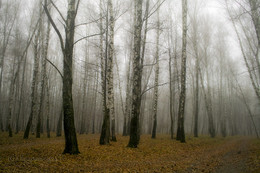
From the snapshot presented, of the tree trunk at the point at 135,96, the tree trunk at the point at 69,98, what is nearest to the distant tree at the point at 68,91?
the tree trunk at the point at 69,98

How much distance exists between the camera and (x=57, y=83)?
3666 centimetres

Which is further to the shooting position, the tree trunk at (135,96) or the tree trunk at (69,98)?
the tree trunk at (135,96)

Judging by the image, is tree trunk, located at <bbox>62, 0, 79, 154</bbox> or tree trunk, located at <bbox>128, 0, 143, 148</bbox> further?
tree trunk, located at <bbox>128, 0, 143, 148</bbox>

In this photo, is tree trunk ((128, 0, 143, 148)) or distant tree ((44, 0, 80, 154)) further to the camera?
tree trunk ((128, 0, 143, 148))

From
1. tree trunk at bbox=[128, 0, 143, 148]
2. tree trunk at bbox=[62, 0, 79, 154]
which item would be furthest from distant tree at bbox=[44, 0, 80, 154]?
tree trunk at bbox=[128, 0, 143, 148]

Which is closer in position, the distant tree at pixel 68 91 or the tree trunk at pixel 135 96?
the distant tree at pixel 68 91

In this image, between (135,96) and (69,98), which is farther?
(135,96)

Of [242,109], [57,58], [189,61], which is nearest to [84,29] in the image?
[57,58]

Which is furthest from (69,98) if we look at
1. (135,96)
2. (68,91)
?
(135,96)

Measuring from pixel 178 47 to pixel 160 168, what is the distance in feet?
53.9

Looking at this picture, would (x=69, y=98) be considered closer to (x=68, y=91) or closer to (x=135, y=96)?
(x=68, y=91)

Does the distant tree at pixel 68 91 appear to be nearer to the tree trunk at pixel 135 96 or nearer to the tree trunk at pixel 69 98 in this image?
the tree trunk at pixel 69 98

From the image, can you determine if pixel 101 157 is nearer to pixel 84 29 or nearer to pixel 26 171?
pixel 26 171

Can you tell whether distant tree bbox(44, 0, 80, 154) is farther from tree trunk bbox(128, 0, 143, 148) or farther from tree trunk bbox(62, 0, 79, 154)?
tree trunk bbox(128, 0, 143, 148)
